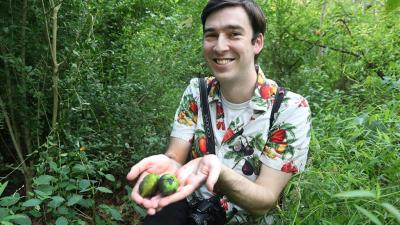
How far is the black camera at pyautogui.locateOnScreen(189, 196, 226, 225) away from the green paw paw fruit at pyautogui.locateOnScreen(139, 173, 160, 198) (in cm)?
43

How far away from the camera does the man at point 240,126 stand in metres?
2.06

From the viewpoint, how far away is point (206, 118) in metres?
2.37

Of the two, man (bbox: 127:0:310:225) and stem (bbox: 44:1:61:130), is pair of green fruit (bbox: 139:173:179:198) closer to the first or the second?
man (bbox: 127:0:310:225)

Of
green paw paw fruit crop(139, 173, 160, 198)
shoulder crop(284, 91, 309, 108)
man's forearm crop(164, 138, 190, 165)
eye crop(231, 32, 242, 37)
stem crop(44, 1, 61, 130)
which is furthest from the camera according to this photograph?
stem crop(44, 1, 61, 130)

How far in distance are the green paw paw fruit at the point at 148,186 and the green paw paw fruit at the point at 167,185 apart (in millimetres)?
25

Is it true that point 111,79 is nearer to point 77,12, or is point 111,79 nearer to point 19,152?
point 77,12

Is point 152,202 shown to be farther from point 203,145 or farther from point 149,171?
point 203,145

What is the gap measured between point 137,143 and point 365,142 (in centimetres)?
194

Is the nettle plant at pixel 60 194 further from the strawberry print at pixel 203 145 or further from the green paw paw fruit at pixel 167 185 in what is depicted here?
the green paw paw fruit at pixel 167 185

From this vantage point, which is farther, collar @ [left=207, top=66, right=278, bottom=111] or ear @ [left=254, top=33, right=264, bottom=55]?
ear @ [left=254, top=33, right=264, bottom=55]

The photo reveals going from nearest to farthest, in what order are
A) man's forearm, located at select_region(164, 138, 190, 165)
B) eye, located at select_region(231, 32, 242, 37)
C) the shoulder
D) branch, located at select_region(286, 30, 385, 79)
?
1. the shoulder
2. eye, located at select_region(231, 32, 242, 37)
3. man's forearm, located at select_region(164, 138, 190, 165)
4. branch, located at select_region(286, 30, 385, 79)

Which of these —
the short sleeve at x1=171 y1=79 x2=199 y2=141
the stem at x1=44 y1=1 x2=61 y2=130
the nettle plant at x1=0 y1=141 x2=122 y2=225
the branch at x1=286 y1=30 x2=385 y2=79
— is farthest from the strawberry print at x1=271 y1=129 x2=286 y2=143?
the branch at x1=286 y1=30 x2=385 y2=79

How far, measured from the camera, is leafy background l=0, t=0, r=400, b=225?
80.3 inches

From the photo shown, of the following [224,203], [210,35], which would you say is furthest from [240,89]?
[224,203]
